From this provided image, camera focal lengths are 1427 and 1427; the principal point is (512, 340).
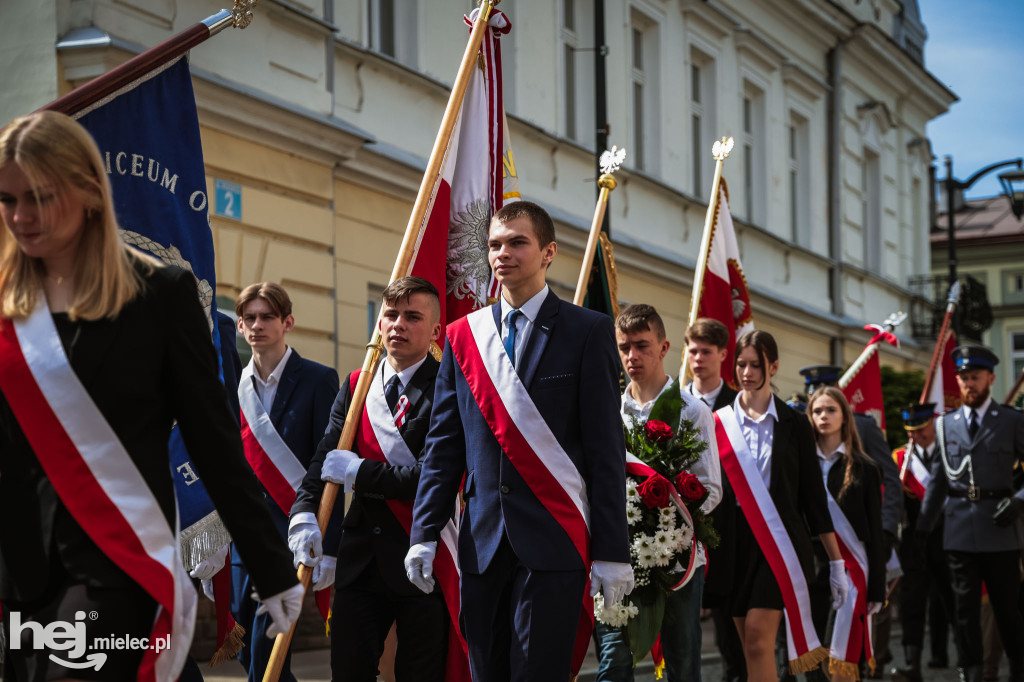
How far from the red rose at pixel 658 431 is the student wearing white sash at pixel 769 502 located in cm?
105

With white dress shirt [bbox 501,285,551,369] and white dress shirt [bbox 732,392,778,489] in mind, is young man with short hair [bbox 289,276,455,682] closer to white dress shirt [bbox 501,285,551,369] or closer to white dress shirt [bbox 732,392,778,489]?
white dress shirt [bbox 501,285,551,369]

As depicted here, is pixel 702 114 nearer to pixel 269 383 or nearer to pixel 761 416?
pixel 761 416

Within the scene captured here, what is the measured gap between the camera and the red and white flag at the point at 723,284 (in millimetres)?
10133

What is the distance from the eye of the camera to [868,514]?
8539 mm

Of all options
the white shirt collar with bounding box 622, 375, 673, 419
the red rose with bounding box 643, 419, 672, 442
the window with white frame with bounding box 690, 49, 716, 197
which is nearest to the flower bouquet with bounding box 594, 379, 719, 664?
the red rose with bounding box 643, 419, 672, 442

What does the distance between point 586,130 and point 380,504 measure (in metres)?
12.8

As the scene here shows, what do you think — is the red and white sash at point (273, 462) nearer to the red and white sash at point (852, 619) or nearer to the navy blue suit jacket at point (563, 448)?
the navy blue suit jacket at point (563, 448)

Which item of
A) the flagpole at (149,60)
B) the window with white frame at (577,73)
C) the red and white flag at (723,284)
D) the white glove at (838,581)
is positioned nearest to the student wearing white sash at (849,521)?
the white glove at (838,581)

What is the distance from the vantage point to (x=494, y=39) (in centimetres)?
708

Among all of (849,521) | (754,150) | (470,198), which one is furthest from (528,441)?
(754,150)

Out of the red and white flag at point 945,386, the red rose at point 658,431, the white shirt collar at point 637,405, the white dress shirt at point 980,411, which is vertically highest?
the red and white flag at point 945,386

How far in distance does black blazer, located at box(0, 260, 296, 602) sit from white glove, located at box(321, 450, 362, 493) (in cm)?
A: 215

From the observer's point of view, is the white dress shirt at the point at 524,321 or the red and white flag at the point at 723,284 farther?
the red and white flag at the point at 723,284

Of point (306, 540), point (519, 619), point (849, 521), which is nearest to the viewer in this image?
point (519, 619)
